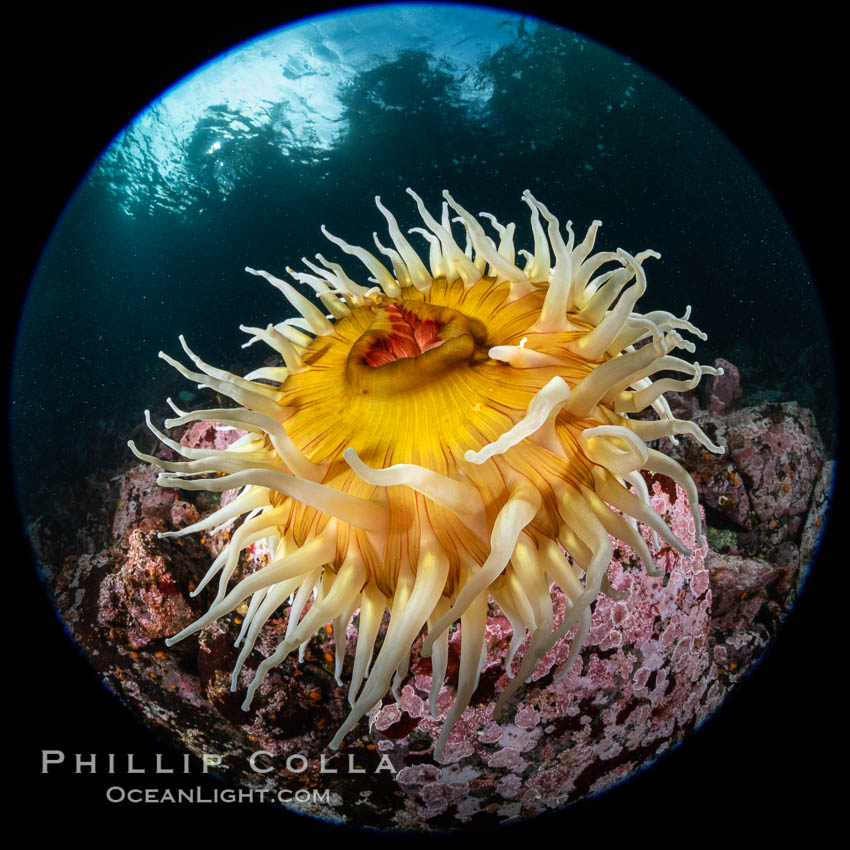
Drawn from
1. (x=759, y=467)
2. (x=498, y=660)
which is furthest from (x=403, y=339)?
(x=759, y=467)

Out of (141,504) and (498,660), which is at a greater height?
(141,504)

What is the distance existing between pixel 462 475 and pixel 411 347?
2.21 feet

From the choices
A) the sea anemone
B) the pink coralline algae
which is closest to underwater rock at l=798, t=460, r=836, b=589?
the pink coralline algae

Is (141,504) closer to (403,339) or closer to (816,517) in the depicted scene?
(403,339)

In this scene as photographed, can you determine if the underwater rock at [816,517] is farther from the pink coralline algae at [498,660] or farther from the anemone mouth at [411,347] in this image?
the anemone mouth at [411,347]

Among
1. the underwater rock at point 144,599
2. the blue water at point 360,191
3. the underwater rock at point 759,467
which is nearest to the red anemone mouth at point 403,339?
the blue water at point 360,191

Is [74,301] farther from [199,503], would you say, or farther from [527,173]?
[527,173]

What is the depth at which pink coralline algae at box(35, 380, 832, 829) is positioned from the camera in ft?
6.62

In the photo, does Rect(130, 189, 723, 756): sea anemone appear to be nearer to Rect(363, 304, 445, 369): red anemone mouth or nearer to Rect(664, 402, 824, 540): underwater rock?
Rect(363, 304, 445, 369): red anemone mouth

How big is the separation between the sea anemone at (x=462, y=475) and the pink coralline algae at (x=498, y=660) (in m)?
0.39

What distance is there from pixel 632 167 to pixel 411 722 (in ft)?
9.06

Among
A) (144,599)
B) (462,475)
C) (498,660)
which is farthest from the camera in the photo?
(144,599)

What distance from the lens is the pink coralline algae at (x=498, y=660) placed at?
6.62 ft

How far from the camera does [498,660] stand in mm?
1926
